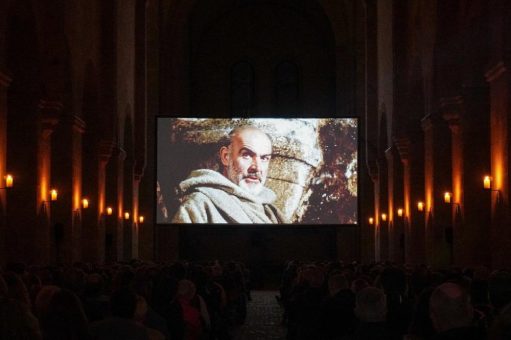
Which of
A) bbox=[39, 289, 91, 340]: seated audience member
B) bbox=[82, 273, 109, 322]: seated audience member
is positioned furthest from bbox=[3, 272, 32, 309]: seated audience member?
bbox=[82, 273, 109, 322]: seated audience member

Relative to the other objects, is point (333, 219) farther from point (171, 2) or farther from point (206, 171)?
point (171, 2)

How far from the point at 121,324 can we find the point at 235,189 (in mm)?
32522

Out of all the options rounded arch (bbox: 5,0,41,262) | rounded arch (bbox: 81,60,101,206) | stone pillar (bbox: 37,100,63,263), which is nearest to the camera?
rounded arch (bbox: 5,0,41,262)

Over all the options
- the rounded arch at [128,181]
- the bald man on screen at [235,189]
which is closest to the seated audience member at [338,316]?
the rounded arch at [128,181]

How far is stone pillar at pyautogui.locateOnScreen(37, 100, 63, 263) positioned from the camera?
25.0 meters

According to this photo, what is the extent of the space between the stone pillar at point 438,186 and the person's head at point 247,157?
39.3 ft

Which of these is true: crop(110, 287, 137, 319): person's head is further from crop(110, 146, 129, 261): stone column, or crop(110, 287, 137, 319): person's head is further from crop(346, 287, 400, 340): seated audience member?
crop(110, 146, 129, 261): stone column

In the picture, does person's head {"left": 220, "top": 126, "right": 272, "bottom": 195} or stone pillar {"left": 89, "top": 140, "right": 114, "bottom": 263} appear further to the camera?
person's head {"left": 220, "top": 126, "right": 272, "bottom": 195}

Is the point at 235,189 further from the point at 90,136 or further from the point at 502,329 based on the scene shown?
the point at 502,329

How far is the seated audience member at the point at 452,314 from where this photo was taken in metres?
5.90

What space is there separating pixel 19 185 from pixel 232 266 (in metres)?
6.87

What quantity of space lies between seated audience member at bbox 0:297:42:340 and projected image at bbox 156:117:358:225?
1285 inches

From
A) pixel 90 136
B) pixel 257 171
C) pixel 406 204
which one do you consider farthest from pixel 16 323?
pixel 257 171

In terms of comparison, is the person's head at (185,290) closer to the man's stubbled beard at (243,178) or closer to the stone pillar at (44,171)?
the stone pillar at (44,171)
